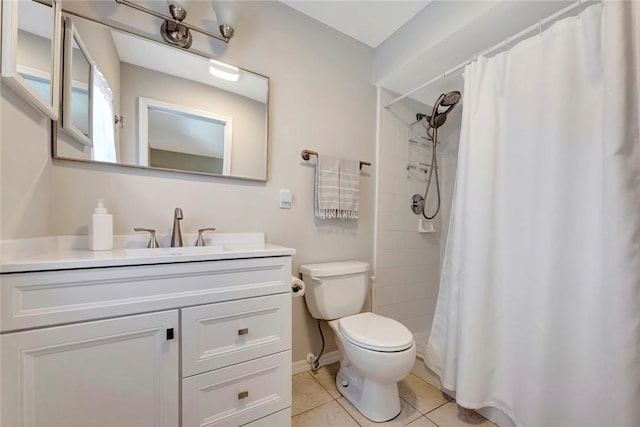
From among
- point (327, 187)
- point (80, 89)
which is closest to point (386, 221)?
point (327, 187)

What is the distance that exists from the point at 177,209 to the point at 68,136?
0.51 m

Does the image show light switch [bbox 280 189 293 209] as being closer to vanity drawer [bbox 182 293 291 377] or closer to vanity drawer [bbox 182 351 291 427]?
vanity drawer [bbox 182 293 291 377]

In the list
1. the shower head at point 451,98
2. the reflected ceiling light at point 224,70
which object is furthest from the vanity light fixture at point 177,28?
the shower head at point 451,98

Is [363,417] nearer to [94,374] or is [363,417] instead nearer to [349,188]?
[94,374]

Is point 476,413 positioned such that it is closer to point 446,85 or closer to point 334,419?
point 334,419

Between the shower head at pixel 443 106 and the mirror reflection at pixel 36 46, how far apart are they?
6.95ft

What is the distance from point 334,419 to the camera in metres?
1.23

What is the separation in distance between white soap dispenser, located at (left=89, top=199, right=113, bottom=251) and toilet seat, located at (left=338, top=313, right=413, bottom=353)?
1153mm

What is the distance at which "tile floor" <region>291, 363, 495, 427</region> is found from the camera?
3.99 ft

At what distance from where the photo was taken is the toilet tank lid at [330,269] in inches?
56.6

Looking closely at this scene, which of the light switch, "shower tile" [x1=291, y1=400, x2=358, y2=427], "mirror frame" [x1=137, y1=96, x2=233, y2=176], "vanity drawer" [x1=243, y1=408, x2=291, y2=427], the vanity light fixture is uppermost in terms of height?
the vanity light fixture

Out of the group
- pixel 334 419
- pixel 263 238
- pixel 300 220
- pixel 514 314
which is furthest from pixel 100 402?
pixel 514 314

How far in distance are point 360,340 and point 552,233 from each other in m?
0.95

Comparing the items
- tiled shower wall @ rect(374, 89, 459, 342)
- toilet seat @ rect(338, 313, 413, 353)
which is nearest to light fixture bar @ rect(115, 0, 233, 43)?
tiled shower wall @ rect(374, 89, 459, 342)
